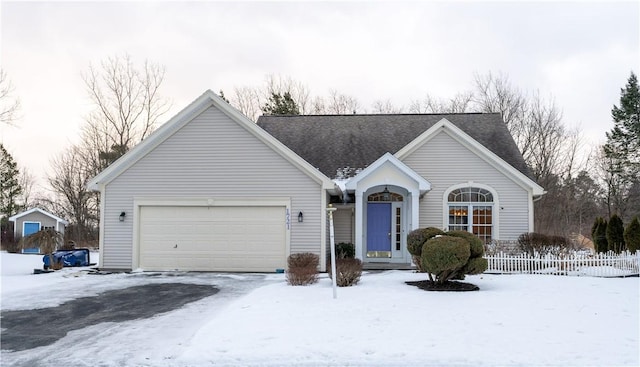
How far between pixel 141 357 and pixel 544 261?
11.9 metres

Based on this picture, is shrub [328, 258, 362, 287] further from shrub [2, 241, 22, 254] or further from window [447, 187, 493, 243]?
shrub [2, 241, 22, 254]

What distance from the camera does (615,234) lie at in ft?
57.5

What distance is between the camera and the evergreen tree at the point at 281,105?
124 feet

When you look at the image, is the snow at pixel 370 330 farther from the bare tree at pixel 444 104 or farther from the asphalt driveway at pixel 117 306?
the bare tree at pixel 444 104

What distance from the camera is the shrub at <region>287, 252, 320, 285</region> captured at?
12.1 m

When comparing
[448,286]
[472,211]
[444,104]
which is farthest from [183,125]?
[444,104]

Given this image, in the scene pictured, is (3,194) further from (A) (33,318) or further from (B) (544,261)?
(B) (544,261)

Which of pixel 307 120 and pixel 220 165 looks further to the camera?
pixel 307 120

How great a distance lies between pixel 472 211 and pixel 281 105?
22717 millimetres

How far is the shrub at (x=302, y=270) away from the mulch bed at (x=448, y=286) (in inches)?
98.3

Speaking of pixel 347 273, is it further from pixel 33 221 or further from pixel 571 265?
pixel 33 221

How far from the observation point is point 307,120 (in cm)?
2297

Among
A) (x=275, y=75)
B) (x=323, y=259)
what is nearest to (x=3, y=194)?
(x=275, y=75)

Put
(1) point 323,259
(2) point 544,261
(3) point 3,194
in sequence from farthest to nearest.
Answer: (3) point 3,194 < (1) point 323,259 < (2) point 544,261
